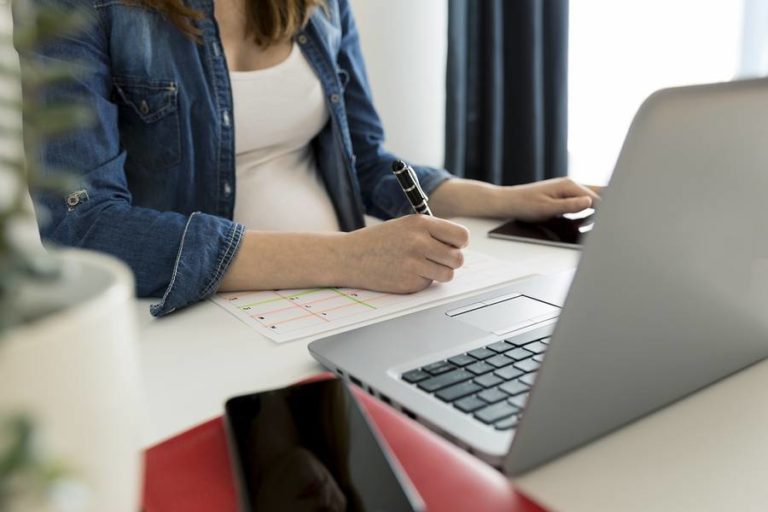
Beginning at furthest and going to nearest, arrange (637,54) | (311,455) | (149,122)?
(637,54)
(149,122)
(311,455)

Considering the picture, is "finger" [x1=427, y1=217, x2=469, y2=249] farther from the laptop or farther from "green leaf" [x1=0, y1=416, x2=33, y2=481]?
"green leaf" [x1=0, y1=416, x2=33, y2=481]

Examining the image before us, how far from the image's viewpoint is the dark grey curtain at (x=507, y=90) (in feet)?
6.15

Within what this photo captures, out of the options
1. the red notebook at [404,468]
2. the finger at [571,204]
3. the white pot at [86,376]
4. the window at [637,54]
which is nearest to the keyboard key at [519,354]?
the red notebook at [404,468]

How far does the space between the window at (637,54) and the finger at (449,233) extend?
0.83 m

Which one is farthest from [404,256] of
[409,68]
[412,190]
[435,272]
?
[409,68]

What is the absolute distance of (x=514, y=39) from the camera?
1.95m

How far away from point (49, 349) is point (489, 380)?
35 cm

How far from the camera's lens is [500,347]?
0.53 meters

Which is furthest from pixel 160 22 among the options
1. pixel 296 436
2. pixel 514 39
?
pixel 514 39

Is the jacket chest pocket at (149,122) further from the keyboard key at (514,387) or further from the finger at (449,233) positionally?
the keyboard key at (514,387)

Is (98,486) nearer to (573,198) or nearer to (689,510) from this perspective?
(689,510)

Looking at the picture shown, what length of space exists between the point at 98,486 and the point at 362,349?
361 millimetres

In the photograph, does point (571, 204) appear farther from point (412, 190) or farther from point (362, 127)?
point (362, 127)

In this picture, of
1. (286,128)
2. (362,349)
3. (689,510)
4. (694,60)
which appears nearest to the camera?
(689,510)
